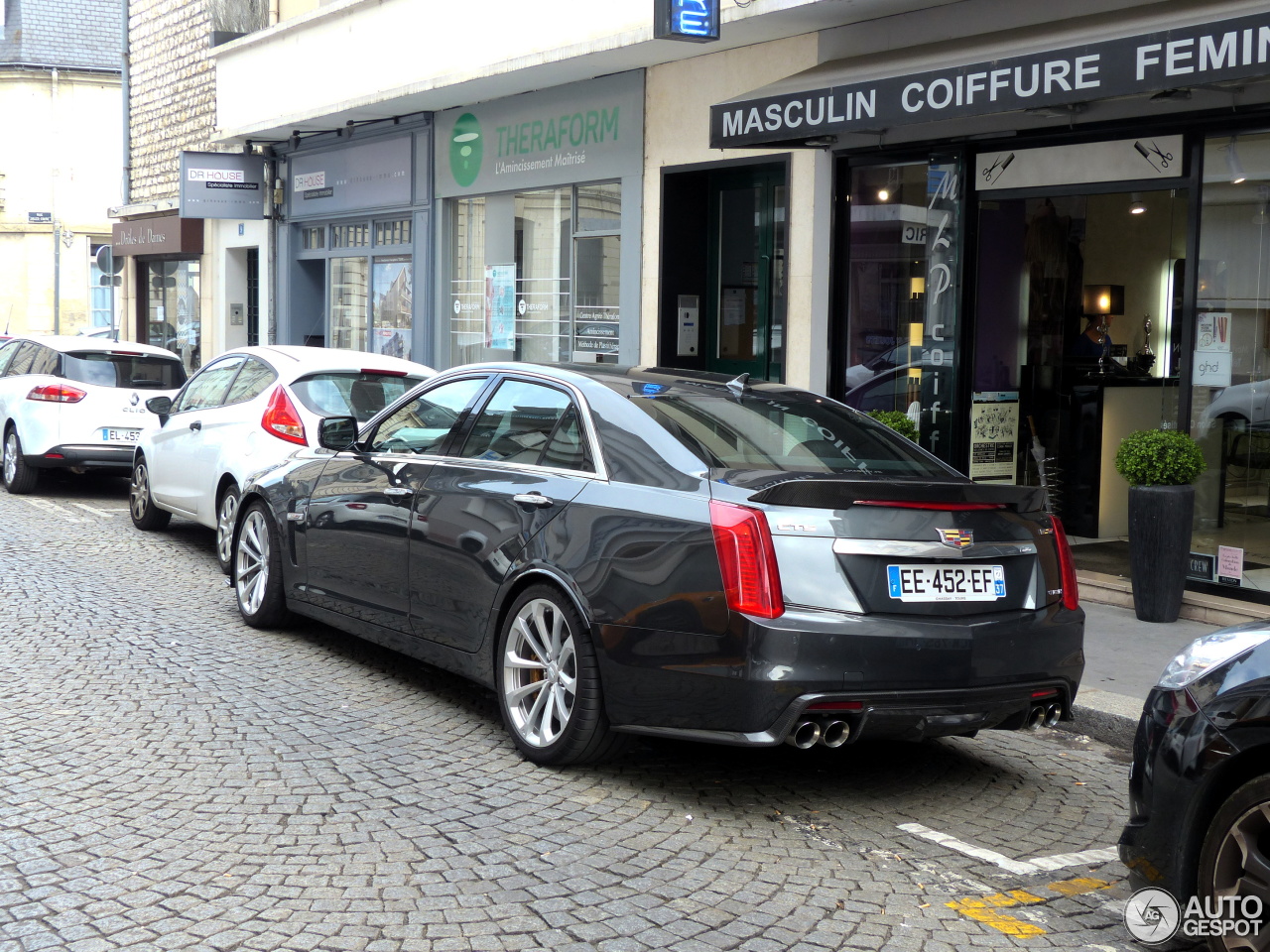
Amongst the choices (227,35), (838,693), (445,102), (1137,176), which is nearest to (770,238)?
(1137,176)

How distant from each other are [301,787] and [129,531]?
23.5ft

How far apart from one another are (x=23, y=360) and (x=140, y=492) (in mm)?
3725

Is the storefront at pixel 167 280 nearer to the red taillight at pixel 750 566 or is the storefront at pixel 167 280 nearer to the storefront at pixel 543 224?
the storefront at pixel 543 224

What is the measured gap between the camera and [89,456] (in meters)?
13.1

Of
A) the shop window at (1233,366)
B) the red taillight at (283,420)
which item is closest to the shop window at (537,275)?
the red taillight at (283,420)

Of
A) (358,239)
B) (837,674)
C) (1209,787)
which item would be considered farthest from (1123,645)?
(358,239)

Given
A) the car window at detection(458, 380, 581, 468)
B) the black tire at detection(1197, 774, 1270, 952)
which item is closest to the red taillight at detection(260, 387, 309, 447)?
the car window at detection(458, 380, 581, 468)

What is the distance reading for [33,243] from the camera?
46.6 m

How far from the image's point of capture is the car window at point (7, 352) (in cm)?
1452

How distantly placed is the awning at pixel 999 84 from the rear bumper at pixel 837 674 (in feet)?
12.6

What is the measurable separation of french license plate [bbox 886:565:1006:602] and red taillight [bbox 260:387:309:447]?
5.29 m

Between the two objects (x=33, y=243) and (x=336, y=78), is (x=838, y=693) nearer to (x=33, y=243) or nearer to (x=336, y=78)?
(x=336, y=78)

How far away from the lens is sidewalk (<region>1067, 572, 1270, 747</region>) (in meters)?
6.25

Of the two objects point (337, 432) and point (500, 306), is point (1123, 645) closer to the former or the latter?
point (337, 432)
